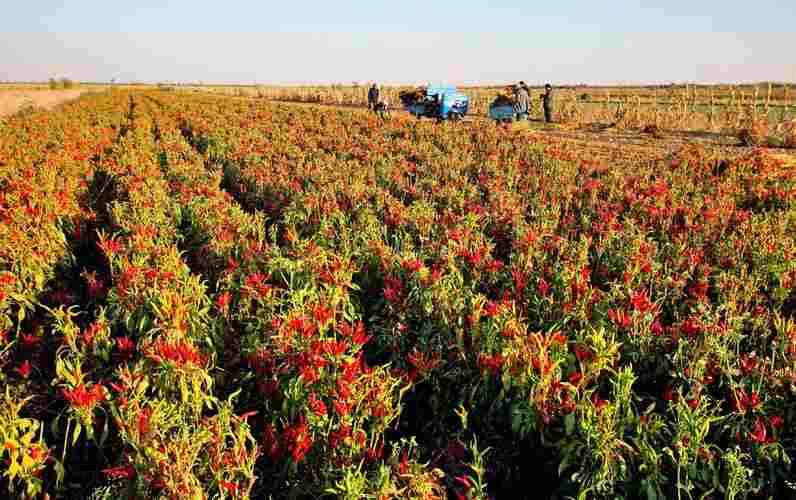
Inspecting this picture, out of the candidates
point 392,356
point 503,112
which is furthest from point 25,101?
point 392,356

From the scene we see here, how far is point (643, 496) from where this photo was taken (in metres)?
2.32

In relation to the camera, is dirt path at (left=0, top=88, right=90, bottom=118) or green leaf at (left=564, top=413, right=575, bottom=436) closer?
green leaf at (left=564, top=413, right=575, bottom=436)

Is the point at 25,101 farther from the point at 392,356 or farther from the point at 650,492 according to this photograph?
the point at 650,492

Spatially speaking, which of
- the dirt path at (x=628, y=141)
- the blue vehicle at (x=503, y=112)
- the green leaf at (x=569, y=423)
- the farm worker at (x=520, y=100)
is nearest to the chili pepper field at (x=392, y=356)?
the green leaf at (x=569, y=423)

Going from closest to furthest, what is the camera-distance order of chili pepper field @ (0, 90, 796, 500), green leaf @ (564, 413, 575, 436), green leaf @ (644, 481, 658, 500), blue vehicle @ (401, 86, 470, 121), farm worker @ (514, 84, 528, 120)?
green leaf @ (644, 481, 658, 500)
chili pepper field @ (0, 90, 796, 500)
green leaf @ (564, 413, 575, 436)
farm worker @ (514, 84, 528, 120)
blue vehicle @ (401, 86, 470, 121)

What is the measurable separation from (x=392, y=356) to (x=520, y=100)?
63.4ft

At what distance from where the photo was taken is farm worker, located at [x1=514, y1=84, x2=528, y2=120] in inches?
809

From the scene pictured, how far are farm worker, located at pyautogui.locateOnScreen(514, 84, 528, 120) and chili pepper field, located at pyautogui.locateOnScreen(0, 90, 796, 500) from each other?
49.0 ft

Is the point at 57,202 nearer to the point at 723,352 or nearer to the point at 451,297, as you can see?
the point at 451,297

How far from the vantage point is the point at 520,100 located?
67.7 feet

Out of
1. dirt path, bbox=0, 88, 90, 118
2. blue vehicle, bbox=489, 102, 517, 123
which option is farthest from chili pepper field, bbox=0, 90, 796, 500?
dirt path, bbox=0, 88, 90, 118

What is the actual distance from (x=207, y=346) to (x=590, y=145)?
49.8 feet

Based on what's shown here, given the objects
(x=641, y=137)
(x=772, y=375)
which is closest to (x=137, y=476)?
(x=772, y=375)

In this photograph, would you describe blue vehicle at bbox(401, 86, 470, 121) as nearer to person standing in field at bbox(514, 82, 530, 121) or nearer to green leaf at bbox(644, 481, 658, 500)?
person standing in field at bbox(514, 82, 530, 121)
